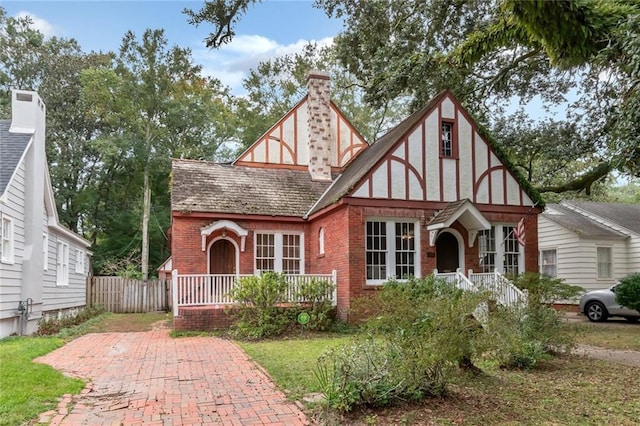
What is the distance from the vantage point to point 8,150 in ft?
40.8

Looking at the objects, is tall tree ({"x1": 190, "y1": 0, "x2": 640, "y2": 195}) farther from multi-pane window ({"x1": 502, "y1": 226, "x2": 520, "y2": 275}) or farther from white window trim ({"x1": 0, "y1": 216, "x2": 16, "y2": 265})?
white window trim ({"x1": 0, "y1": 216, "x2": 16, "y2": 265})

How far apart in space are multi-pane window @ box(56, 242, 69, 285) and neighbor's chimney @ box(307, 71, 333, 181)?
9518 millimetres

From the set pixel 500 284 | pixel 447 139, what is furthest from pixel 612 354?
pixel 447 139

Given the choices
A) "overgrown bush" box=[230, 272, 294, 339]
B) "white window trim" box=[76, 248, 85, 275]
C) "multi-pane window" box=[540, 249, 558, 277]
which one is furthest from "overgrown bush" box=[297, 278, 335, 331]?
"multi-pane window" box=[540, 249, 558, 277]

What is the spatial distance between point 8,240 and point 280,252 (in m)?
7.91

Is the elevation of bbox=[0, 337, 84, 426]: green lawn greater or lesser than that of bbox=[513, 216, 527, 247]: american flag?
lesser

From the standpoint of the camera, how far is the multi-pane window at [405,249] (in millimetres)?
14250

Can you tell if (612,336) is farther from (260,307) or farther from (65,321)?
(65,321)

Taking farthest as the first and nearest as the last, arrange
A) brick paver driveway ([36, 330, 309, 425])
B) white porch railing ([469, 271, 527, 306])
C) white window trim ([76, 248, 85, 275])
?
white window trim ([76, 248, 85, 275]) < white porch railing ([469, 271, 527, 306]) < brick paver driveway ([36, 330, 309, 425])

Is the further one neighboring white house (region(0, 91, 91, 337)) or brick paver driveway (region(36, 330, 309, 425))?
neighboring white house (region(0, 91, 91, 337))

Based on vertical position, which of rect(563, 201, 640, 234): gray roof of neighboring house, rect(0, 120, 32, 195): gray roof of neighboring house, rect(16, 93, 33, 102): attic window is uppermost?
rect(16, 93, 33, 102): attic window

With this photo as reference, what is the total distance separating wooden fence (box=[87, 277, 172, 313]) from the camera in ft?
69.9

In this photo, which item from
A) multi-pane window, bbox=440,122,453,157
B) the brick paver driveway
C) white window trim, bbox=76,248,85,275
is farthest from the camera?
white window trim, bbox=76,248,85,275

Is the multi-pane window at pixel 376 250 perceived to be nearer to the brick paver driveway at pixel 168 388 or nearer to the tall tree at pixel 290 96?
the brick paver driveway at pixel 168 388
